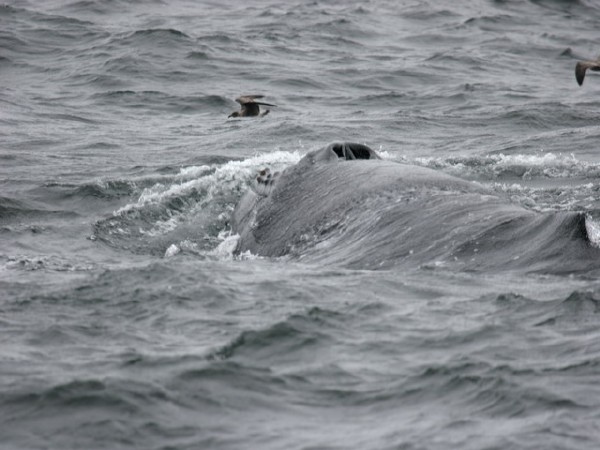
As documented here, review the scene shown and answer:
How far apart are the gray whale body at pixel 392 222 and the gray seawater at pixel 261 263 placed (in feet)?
0.78

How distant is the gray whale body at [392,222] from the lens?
1005 cm

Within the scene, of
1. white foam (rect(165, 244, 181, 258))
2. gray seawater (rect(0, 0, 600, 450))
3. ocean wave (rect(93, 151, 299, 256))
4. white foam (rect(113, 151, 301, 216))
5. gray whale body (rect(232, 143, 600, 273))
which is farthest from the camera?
white foam (rect(113, 151, 301, 216))

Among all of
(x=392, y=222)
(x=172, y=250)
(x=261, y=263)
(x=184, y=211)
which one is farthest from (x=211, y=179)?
(x=392, y=222)

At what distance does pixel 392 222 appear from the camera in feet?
37.3


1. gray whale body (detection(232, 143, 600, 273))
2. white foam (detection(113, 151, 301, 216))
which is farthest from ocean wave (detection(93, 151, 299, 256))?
gray whale body (detection(232, 143, 600, 273))

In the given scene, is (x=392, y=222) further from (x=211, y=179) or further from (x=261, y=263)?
(x=211, y=179)

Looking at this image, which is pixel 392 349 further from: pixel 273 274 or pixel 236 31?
pixel 236 31

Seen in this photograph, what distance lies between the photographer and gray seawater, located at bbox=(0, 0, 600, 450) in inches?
302

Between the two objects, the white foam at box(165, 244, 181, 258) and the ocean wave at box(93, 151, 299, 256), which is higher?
the white foam at box(165, 244, 181, 258)

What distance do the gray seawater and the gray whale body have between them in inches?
9.3

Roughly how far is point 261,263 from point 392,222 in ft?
4.39

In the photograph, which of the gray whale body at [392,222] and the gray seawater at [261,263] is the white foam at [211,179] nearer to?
the gray seawater at [261,263]

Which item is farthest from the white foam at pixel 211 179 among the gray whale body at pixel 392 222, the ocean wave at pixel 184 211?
the gray whale body at pixel 392 222

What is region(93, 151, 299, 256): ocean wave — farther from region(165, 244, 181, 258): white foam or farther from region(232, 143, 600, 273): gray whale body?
region(232, 143, 600, 273): gray whale body
